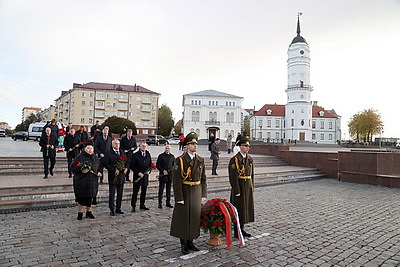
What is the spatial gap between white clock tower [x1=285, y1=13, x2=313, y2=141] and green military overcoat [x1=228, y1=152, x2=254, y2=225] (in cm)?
7022

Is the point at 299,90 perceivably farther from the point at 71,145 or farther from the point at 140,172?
the point at 140,172

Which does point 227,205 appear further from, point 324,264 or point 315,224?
point 315,224

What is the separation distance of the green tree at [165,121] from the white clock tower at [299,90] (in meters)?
35.5

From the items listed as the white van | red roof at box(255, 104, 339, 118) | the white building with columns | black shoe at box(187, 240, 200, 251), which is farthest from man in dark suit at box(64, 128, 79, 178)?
red roof at box(255, 104, 339, 118)

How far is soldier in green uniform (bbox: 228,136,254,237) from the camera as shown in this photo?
5.89 m

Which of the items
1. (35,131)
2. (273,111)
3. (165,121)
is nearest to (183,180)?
(35,131)

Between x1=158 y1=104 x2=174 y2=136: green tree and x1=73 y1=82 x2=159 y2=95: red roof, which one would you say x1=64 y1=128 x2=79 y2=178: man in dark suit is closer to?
x1=158 y1=104 x2=174 y2=136: green tree

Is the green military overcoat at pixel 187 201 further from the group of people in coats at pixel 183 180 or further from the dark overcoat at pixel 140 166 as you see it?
the dark overcoat at pixel 140 166

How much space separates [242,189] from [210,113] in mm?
69117

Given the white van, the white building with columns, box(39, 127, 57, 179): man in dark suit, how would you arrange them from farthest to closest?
the white building with columns < the white van < box(39, 127, 57, 179): man in dark suit

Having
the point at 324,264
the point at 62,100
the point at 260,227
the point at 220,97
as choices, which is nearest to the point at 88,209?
the point at 260,227

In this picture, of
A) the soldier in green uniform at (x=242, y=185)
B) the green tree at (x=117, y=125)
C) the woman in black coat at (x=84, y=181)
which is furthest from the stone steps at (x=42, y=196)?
the green tree at (x=117, y=125)

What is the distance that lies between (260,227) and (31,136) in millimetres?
42125

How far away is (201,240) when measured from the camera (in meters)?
5.73
